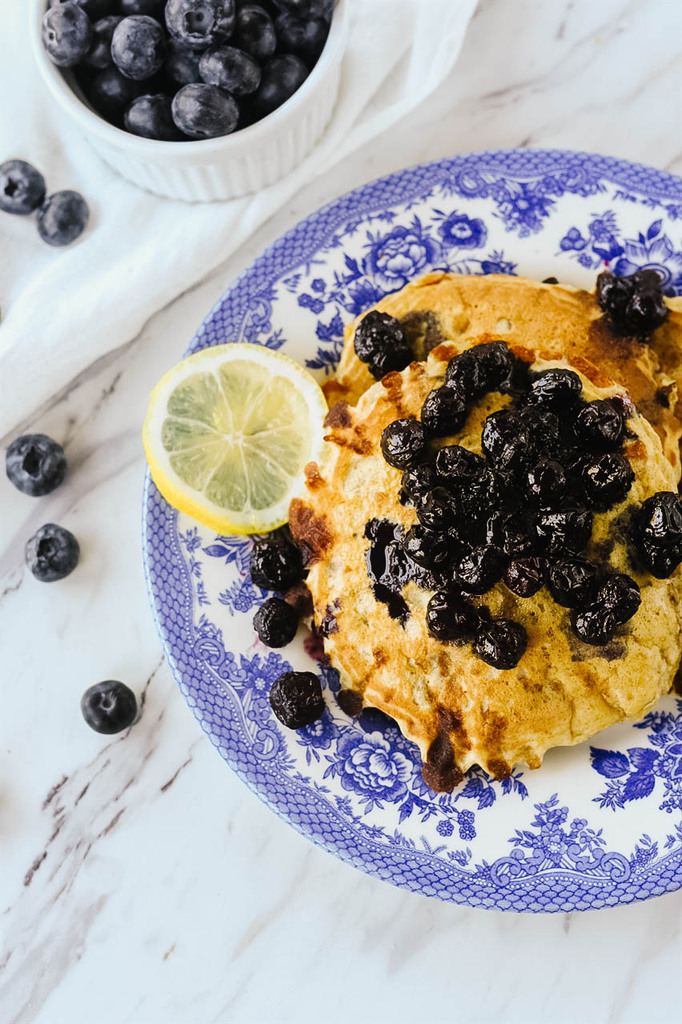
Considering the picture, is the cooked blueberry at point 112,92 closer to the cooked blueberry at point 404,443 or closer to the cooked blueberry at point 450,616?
the cooked blueberry at point 404,443

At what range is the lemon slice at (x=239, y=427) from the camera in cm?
282

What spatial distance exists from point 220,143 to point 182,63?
0.26m

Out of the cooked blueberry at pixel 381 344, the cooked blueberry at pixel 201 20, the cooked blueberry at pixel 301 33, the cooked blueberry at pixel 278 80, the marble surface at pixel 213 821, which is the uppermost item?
the cooked blueberry at pixel 201 20

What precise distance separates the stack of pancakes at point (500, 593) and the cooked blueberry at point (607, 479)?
0.20ft

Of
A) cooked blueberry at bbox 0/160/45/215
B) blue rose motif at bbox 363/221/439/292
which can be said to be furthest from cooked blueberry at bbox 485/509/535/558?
cooked blueberry at bbox 0/160/45/215

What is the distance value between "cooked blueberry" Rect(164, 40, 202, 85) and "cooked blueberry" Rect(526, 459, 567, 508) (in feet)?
5.14

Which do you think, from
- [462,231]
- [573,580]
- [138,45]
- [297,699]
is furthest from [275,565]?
[138,45]

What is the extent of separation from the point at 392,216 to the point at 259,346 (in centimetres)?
62

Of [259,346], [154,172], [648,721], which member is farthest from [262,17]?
[648,721]

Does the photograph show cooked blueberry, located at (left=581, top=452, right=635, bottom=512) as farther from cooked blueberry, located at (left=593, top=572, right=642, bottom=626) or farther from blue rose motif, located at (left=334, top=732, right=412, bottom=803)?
blue rose motif, located at (left=334, top=732, right=412, bottom=803)

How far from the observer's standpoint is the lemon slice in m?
2.82

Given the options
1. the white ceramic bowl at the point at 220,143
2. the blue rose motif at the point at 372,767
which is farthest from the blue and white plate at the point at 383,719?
the white ceramic bowl at the point at 220,143

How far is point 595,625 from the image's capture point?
2.51 metres

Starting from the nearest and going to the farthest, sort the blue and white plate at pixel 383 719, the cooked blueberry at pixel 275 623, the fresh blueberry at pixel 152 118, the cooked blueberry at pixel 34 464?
the blue and white plate at pixel 383 719 → the cooked blueberry at pixel 275 623 → the fresh blueberry at pixel 152 118 → the cooked blueberry at pixel 34 464
